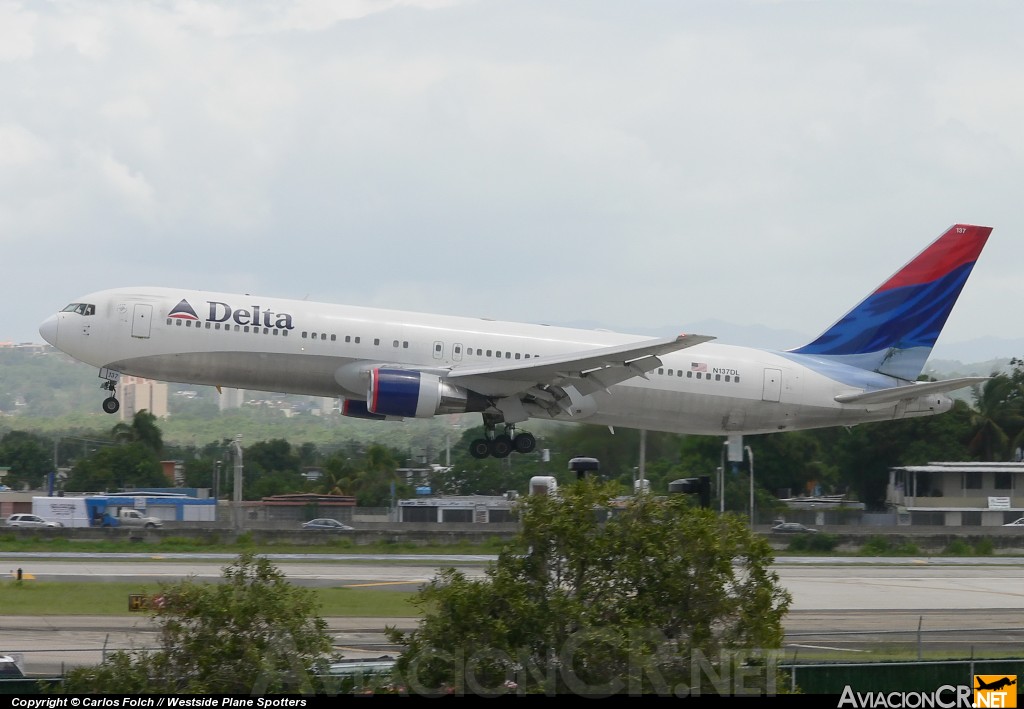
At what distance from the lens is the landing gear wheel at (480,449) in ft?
137

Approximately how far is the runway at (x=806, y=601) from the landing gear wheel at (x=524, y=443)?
13.8ft

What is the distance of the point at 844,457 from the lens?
79688 mm

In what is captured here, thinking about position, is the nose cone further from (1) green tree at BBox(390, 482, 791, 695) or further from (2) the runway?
(1) green tree at BBox(390, 482, 791, 695)

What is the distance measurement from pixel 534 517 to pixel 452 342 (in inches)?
750

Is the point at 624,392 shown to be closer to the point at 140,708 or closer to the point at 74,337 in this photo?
the point at 74,337

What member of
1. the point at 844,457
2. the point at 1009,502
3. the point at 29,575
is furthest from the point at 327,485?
the point at 29,575

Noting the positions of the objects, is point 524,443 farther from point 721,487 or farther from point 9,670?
point 721,487

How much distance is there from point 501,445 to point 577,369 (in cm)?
435

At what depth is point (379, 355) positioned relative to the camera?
39.1 m

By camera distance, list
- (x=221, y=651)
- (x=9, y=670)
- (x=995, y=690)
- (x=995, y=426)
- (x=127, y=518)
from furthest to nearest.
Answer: (x=995, y=426) → (x=127, y=518) → (x=995, y=690) → (x=9, y=670) → (x=221, y=651)

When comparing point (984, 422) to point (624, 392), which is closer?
point (624, 392)

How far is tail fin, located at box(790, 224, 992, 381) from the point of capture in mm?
46312

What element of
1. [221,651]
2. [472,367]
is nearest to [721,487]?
[472,367]

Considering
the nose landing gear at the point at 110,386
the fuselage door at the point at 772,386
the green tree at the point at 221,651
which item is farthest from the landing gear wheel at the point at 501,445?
the green tree at the point at 221,651
